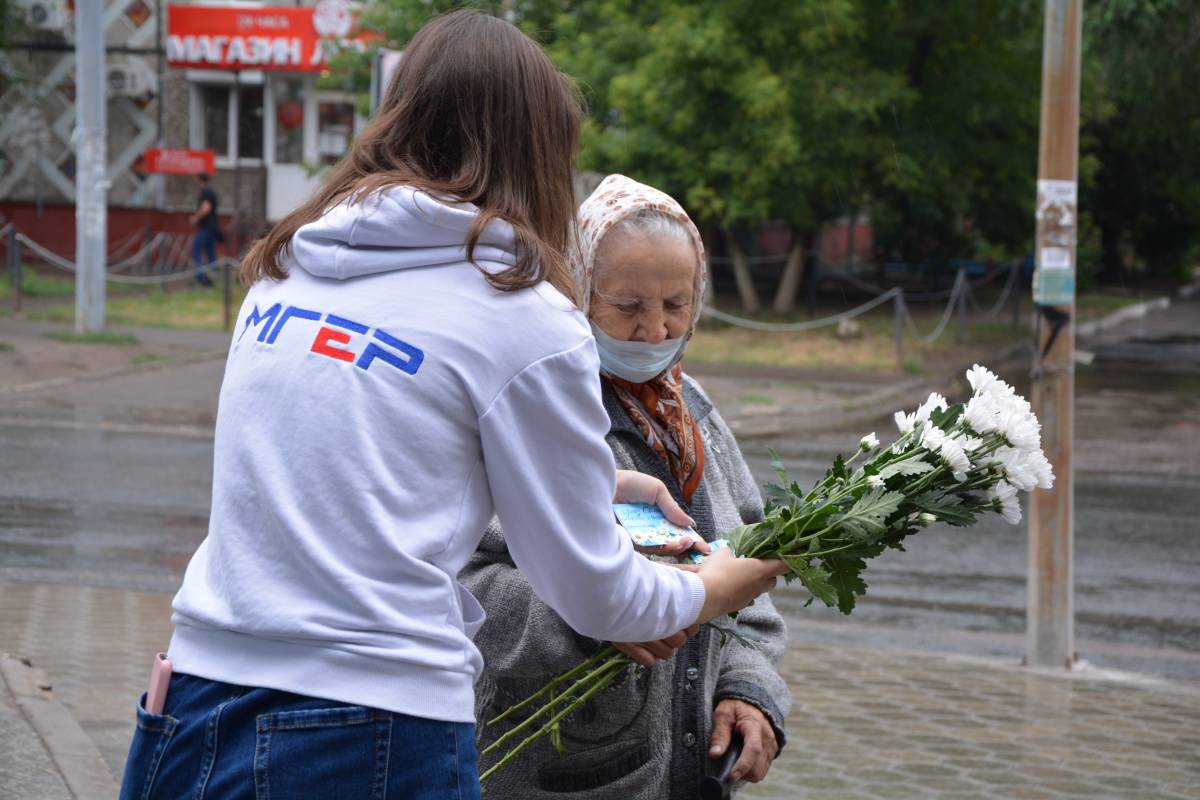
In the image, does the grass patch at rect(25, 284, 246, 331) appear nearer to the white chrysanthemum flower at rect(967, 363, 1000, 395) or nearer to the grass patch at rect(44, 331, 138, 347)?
the grass patch at rect(44, 331, 138, 347)

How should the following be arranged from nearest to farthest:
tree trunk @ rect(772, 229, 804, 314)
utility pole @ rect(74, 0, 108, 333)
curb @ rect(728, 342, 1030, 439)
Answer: curb @ rect(728, 342, 1030, 439), utility pole @ rect(74, 0, 108, 333), tree trunk @ rect(772, 229, 804, 314)

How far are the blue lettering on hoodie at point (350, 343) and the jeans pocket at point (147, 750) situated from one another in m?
0.52

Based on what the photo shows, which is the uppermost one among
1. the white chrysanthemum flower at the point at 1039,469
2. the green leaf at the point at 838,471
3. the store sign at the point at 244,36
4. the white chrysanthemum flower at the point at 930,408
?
the white chrysanthemum flower at the point at 930,408

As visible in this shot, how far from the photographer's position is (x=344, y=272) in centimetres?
207

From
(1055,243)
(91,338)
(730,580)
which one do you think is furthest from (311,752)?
(91,338)

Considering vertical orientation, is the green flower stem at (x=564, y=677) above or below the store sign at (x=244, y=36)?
above

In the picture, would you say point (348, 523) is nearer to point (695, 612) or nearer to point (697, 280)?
point (695, 612)

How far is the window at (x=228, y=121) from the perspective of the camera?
3459cm

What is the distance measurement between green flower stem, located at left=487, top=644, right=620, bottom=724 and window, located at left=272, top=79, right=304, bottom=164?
108ft

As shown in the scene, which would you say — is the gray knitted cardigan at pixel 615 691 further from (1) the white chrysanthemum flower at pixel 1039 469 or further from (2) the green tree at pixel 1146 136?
(2) the green tree at pixel 1146 136

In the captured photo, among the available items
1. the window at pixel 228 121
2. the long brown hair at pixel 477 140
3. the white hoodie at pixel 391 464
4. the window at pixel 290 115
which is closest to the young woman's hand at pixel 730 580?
the white hoodie at pixel 391 464

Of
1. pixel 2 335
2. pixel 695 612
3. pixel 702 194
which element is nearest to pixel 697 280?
pixel 695 612

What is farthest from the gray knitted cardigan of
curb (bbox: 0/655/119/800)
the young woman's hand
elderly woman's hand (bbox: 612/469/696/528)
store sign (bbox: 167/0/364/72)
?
store sign (bbox: 167/0/364/72)

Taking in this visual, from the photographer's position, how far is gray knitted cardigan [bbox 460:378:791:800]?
8.28ft
